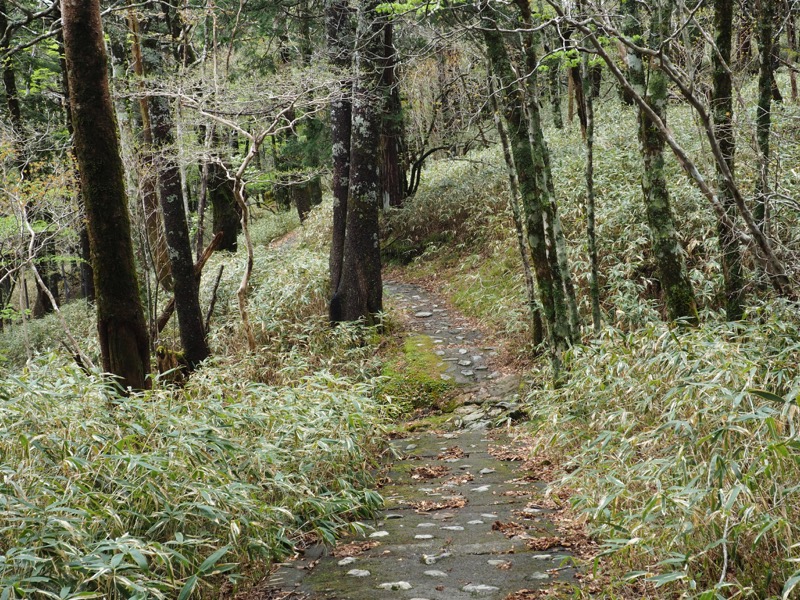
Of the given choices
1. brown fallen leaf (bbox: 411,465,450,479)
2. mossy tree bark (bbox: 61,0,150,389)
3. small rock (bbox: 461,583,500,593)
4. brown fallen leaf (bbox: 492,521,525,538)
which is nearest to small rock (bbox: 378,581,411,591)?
small rock (bbox: 461,583,500,593)

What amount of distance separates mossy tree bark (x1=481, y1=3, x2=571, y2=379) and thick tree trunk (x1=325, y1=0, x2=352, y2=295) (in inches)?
185

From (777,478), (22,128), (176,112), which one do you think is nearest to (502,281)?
(176,112)

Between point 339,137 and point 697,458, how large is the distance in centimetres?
962

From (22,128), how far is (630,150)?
13.9 m

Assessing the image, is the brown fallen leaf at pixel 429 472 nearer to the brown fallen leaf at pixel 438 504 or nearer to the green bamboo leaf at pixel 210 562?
the brown fallen leaf at pixel 438 504

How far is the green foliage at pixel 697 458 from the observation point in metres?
3.16

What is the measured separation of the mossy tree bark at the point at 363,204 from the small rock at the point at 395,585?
26.2 feet

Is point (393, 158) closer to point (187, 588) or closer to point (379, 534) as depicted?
point (379, 534)

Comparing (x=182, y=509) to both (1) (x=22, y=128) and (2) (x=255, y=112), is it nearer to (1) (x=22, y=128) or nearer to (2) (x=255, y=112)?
(2) (x=255, y=112)

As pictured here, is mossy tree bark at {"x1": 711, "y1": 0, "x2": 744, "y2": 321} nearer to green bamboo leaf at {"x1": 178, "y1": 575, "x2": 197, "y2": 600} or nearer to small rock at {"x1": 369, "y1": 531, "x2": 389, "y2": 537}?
small rock at {"x1": 369, "y1": 531, "x2": 389, "y2": 537}

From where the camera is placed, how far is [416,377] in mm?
9883

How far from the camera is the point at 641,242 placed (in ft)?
32.0

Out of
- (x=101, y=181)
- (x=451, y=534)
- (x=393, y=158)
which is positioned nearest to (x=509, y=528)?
(x=451, y=534)

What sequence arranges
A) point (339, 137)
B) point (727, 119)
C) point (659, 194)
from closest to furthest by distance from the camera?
point (659, 194), point (727, 119), point (339, 137)
